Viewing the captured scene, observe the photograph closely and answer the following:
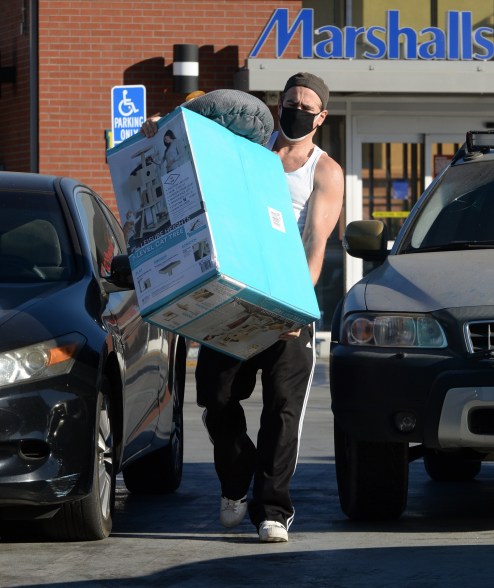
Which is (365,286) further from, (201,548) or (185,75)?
(185,75)

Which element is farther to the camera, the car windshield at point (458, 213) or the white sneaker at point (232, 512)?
the car windshield at point (458, 213)

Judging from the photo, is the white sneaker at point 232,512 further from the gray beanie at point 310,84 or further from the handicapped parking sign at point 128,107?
the handicapped parking sign at point 128,107

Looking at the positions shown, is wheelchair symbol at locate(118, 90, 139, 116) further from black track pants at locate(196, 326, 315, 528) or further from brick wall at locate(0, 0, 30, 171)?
black track pants at locate(196, 326, 315, 528)

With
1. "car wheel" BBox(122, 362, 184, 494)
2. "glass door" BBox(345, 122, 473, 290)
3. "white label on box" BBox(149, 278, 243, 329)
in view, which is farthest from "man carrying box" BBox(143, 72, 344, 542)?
"glass door" BBox(345, 122, 473, 290)

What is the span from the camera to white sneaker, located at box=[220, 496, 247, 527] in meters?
6.99

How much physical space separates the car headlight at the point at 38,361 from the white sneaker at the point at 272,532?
3.53 ft

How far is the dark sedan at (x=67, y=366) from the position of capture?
615 cm

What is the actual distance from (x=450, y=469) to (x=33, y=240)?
278 centimetres

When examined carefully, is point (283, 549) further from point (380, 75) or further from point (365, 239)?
point (380, 75)

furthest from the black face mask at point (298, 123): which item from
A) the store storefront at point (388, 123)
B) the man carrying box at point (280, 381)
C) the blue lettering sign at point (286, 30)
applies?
the store storefront at point (388, 123)

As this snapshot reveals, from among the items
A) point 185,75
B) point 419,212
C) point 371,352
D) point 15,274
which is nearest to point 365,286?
point 371,352

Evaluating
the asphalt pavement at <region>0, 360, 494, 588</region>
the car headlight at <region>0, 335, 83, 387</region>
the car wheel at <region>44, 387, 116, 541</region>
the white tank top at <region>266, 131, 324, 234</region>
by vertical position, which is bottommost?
the asphalt pavement at <region>0, 360, 494, 588</region>

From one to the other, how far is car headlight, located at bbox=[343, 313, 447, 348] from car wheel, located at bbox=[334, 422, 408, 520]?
466 millimetres

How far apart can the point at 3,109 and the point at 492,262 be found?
13526 mm
